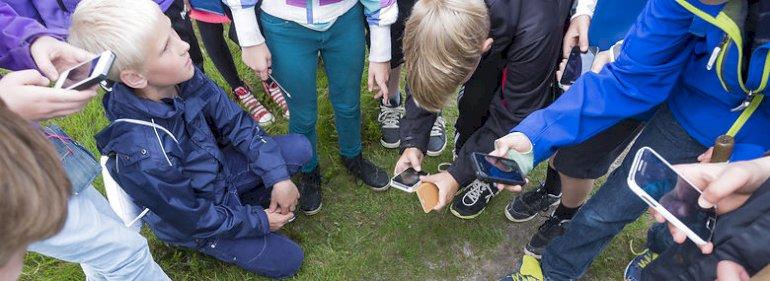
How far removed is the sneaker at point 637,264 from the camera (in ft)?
8.34

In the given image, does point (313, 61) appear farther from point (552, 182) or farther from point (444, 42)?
point (552, 182)

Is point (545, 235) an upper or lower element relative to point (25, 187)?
lower

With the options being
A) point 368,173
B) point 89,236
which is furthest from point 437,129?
point 89,236

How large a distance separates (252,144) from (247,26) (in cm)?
50

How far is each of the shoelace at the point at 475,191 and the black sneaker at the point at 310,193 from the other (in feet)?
2.51

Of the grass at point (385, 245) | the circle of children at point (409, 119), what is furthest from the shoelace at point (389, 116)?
the circle of children at point (409, 119)

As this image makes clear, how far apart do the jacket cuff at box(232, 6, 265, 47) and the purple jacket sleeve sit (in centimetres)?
67

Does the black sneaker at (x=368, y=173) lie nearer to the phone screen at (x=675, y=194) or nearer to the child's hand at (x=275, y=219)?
the child's hand at (x=275, y=219)

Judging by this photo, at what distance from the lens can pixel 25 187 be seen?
1004 mm

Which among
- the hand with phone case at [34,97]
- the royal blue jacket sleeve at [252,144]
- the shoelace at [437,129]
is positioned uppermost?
the hand with phone case at [34,97]

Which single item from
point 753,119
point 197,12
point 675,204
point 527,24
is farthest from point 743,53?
point 197,12

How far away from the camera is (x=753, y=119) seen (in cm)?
167

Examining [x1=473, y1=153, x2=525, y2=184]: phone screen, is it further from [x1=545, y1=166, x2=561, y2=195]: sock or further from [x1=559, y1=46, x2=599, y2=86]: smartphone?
[x1=545, y1=166, x2=561, y2=195]: sock

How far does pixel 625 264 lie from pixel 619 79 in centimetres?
125
